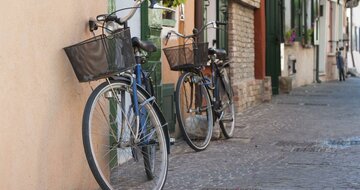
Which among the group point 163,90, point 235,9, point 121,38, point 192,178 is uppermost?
point 235,9

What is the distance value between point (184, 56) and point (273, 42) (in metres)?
7.89

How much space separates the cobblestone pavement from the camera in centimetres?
512

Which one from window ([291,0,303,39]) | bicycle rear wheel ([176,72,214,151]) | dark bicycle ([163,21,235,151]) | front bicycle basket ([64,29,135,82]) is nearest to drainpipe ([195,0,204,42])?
dark bicycle ([163,21,235,151])

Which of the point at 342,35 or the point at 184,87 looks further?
the point at 342,35

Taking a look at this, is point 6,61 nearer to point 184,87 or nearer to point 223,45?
point 184,87

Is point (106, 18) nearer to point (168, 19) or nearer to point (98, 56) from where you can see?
point (98, 56)

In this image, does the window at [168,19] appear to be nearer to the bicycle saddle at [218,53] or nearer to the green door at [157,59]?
the green door at [157,59]

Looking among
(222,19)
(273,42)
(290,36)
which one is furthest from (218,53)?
(290,36)

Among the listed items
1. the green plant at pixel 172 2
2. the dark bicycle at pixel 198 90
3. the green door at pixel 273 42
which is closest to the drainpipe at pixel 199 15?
the dark bicycle at pixel 198 90

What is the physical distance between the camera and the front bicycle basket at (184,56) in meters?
6.32

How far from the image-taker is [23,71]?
144 inches

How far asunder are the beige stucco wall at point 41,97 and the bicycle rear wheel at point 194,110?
6.38 ft

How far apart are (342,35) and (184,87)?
20564 mm

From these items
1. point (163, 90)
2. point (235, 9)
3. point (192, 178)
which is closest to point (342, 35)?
point (235, 9)
